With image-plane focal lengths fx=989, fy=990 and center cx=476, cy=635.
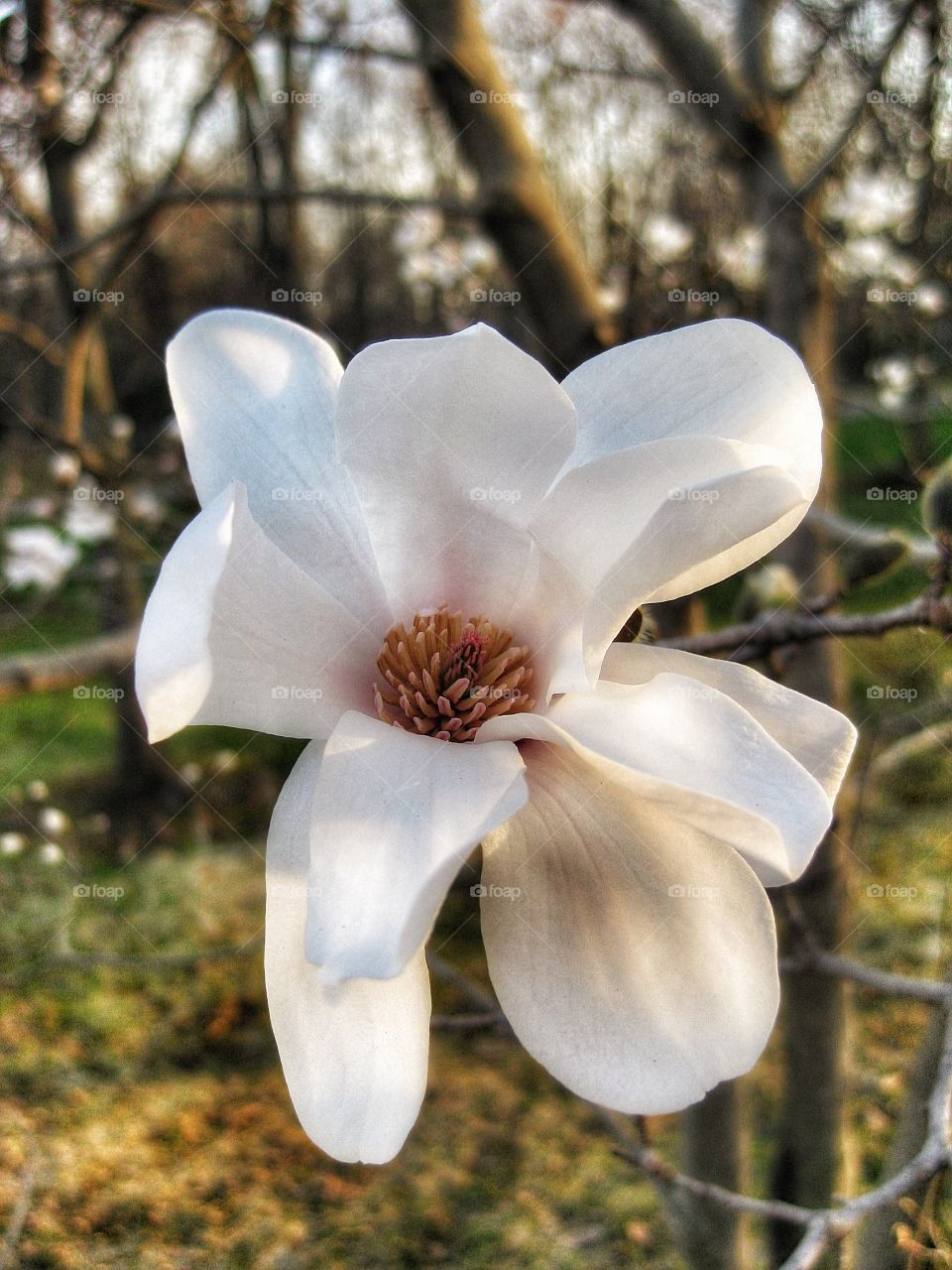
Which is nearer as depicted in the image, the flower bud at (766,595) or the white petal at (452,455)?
the white petal at (452,455)

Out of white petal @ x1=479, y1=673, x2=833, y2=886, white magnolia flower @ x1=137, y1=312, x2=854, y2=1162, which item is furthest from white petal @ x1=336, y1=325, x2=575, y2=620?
white petal @ x1=479, y1=673, x2=833, y2=886

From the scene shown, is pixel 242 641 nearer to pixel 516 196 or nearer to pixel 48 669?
pixel 48 669

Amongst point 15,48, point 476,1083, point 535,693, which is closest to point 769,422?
point 535,693

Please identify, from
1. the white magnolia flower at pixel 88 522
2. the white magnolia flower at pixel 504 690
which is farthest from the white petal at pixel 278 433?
the white magnolia flower at pixel 88 522

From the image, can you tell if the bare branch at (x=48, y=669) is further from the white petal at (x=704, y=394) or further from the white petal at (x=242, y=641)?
the white petal at (x=704, y=394)

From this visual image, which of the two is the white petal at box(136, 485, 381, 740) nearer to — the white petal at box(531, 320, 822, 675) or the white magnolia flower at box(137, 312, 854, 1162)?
the white magnolia flower at box(137, 312, 854, 1162)

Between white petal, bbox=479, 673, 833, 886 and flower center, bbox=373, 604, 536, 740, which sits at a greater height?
white petal, bbox=479, 673, 833, 886
